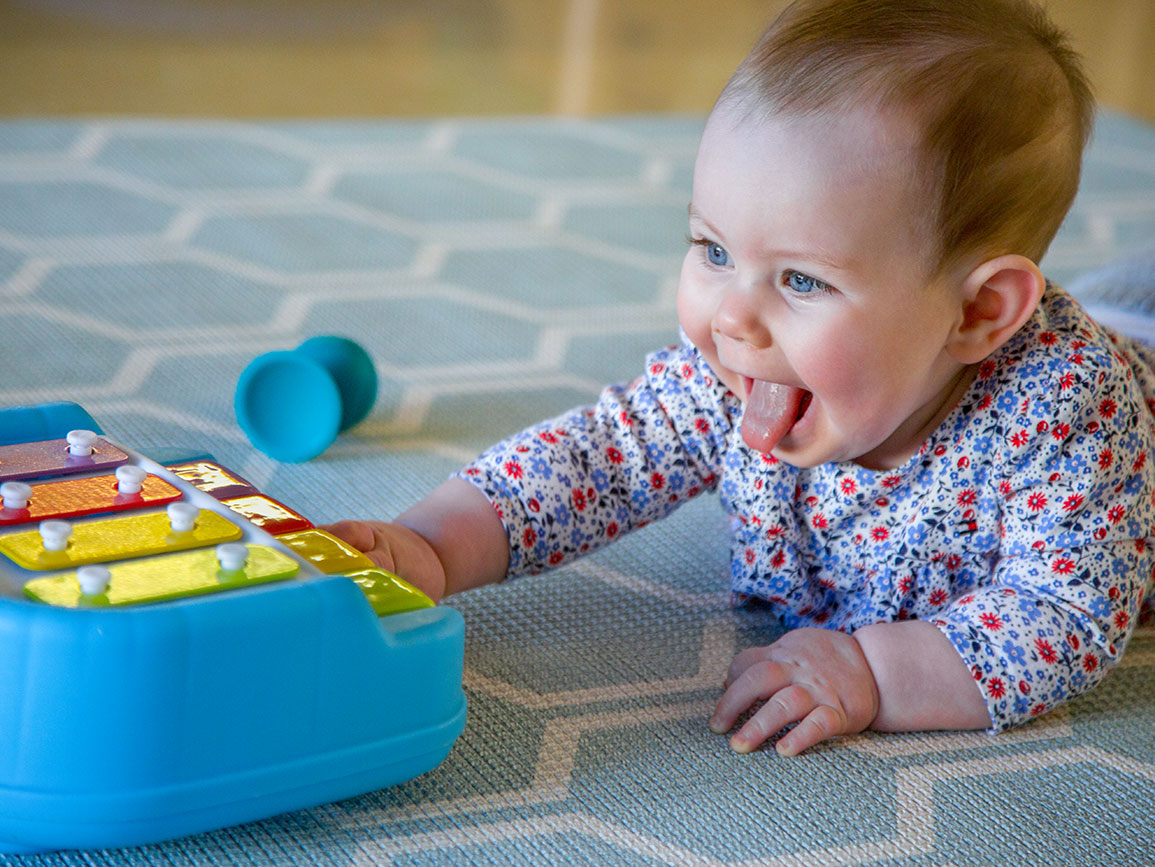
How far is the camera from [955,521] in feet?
2.39

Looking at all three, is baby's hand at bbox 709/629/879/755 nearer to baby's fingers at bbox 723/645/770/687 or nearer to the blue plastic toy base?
baby's fingers at bbox 723/645/770/687

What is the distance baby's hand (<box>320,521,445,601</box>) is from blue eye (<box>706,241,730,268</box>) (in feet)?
0.69

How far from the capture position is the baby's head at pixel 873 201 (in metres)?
0.61

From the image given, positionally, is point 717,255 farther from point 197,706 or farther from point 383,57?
point 383,57

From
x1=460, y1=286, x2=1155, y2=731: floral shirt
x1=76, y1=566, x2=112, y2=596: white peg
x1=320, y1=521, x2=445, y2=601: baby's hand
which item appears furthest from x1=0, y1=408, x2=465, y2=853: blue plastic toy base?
x1=460, y1=286, x2=1155, y2=731: floral shirt

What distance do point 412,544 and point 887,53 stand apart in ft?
1.10

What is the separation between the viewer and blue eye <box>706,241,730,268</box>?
0.66 metres

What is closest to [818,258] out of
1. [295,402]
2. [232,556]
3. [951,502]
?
[951,502]

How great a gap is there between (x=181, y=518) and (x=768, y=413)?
298 millimetres

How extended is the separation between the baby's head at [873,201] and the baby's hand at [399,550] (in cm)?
18

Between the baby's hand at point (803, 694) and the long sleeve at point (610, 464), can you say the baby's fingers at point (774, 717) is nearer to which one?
the baby's hand at point (803, 694)

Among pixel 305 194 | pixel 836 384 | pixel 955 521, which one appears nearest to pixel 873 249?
pixel 836 384

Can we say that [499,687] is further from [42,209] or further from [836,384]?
[42,209]

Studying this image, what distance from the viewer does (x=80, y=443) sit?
0.63m
